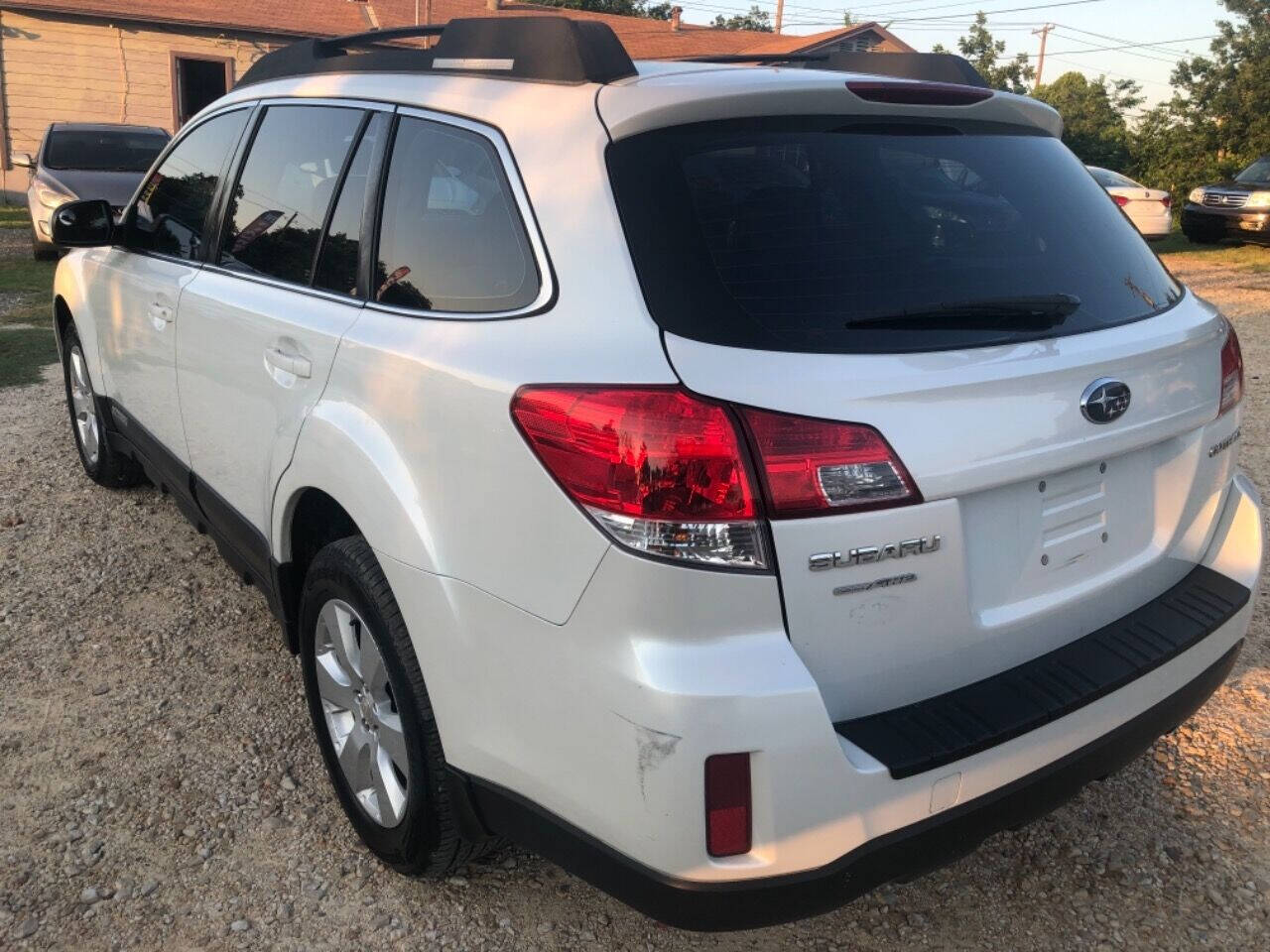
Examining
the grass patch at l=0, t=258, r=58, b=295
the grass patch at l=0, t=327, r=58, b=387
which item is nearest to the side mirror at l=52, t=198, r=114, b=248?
the grass patch at l=0, t=327, r=58, b=387

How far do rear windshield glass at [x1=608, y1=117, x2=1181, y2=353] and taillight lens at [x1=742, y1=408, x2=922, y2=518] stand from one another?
15 cm

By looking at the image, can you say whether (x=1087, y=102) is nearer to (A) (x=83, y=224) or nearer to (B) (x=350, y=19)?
(B) (x=350, y=19)

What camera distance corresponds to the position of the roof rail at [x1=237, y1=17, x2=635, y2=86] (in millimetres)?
2117

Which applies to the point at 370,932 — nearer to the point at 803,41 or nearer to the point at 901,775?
the point at 901,775

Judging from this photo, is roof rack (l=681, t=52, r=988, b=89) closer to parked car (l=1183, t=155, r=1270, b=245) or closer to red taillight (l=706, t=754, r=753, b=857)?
red taillight (l=706, t=754, r=753, b=857)

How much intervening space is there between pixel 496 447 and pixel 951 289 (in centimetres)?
90

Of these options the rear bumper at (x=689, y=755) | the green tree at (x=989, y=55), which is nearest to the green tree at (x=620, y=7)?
the green tree at (x=989, y=55)

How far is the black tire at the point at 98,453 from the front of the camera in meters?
4.93

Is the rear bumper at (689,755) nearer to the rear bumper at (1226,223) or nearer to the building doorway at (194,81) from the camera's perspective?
the rear bumper at (1226,223)

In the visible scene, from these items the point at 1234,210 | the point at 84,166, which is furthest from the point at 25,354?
the point at 1234,210

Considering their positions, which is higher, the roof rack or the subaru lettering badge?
the roof rack

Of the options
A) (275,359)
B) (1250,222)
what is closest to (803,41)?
(1250,222)

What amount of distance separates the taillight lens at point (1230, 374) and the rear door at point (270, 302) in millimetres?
1945

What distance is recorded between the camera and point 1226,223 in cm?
1647
